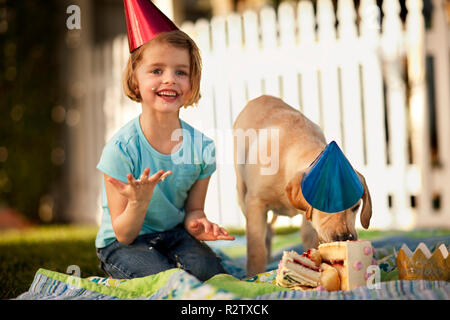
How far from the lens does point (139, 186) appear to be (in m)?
1.33

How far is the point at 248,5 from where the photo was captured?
264 inches

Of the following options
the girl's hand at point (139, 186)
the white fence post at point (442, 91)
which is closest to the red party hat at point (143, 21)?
the girl's hand at point (139, 186)

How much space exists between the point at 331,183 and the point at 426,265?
343 millimetres

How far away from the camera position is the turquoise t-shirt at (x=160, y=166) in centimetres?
157

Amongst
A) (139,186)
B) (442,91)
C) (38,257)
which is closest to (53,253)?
(38,257)

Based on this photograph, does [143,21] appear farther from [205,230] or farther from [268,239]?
[268,239]

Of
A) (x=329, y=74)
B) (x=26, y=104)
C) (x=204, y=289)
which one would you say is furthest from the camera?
(x=26, y=104)

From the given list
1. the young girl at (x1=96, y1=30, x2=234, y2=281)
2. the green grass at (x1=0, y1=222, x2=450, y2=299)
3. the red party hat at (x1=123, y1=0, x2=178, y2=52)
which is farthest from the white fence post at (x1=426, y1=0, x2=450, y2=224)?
the red party hat at (x1=123, y1=0, x2=178, y2=52)

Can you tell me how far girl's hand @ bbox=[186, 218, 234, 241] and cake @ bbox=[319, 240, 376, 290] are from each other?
329 mm

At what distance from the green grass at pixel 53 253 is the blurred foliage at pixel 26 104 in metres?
1.28

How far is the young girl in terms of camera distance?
1.48 metres

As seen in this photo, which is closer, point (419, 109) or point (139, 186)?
point (139, 186)

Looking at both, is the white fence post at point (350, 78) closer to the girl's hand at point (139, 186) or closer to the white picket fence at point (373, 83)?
the white picket fence at point (373, 83)

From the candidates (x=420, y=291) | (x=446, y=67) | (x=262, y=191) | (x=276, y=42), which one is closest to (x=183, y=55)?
(x=262, y=191)
